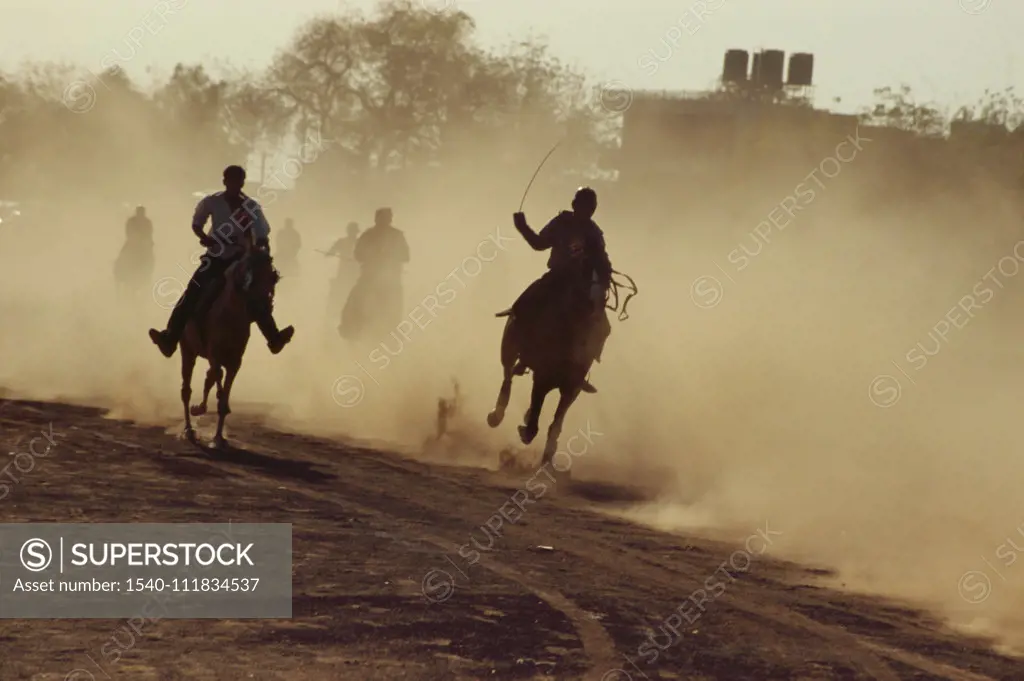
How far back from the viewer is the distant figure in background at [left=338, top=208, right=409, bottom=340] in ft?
88.7

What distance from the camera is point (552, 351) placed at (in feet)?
58.6

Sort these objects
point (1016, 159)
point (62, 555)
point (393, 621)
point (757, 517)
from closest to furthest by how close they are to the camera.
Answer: point (393, 621), point (62, 555), point (757, 517), point (1016, 159)

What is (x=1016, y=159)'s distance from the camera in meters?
55.8

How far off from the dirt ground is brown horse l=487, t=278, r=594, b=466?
68 cm

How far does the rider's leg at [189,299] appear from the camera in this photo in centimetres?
1805

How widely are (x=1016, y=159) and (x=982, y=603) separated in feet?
148

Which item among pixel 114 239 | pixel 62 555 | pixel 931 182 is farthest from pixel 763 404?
pixel 114 239

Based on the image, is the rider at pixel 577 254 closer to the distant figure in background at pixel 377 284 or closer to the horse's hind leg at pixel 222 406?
the horse's hind leg at pixel 222 406

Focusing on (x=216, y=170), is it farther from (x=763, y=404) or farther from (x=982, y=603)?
(x=982, y=603)

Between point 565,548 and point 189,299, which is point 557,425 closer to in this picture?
point 189,299

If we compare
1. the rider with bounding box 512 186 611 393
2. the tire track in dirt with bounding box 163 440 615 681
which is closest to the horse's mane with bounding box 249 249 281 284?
the tire track in dirt with bounding box 163 440 615 681

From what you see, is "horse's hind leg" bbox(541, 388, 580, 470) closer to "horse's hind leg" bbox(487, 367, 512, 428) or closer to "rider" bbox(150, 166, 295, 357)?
"horse's hind leg" bbox(487, 367, 512, 428)

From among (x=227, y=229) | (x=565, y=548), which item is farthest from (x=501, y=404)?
(x=565, y=548)

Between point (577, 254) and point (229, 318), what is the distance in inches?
128
